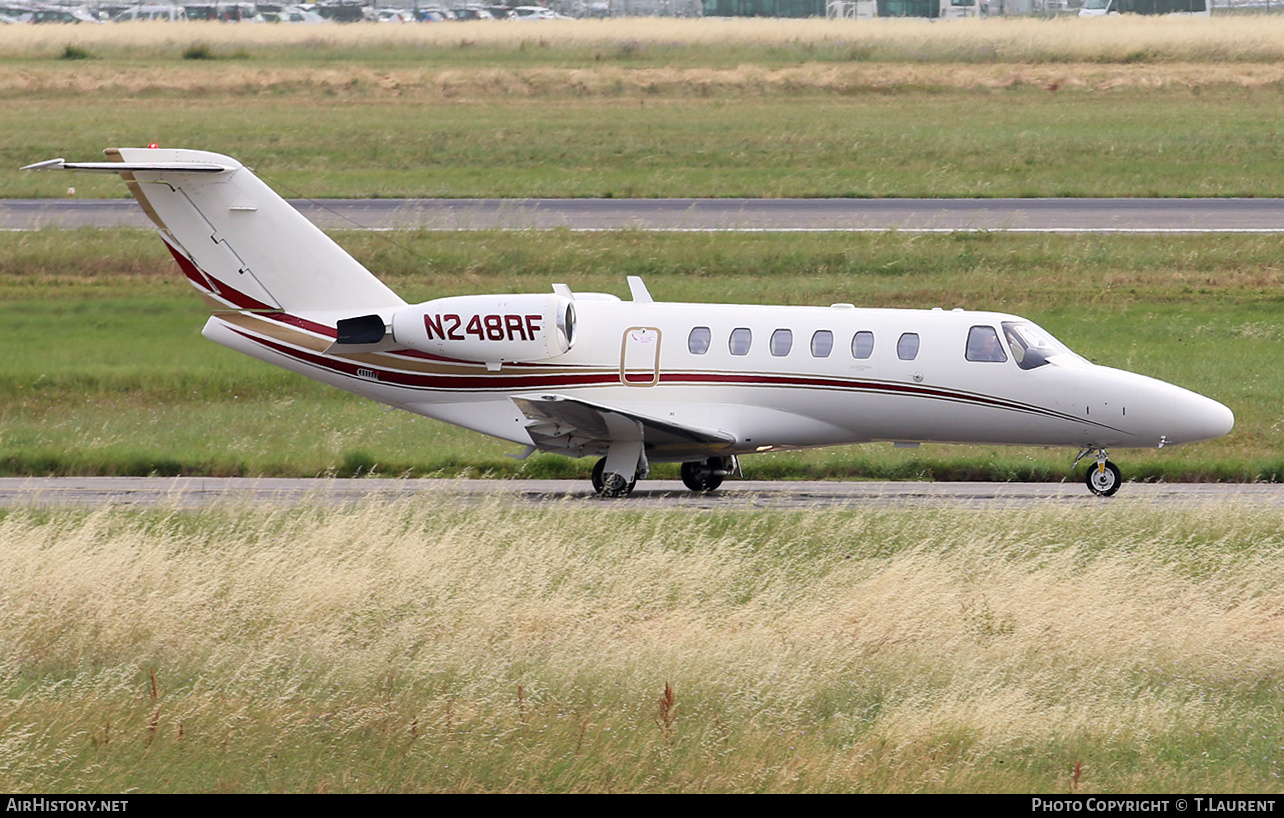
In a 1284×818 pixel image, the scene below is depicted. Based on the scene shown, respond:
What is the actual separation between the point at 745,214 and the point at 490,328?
1069 inches

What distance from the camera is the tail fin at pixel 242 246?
2464cm

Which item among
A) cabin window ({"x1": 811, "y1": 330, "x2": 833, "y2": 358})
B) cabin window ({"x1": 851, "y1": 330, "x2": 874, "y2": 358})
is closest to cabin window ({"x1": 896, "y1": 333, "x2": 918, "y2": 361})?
cabin window ({"x1": 851, "y1": 330, "x2": 874, "y2": 358})

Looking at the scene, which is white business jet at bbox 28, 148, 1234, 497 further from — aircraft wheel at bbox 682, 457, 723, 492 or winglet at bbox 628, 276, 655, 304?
aircraft wheel at bbox 682, 457, 723, 492

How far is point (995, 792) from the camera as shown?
1195 cm

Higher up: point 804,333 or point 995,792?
point 804,333

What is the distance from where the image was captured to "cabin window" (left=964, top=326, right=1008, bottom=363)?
23.4 m

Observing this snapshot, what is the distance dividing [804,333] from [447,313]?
17.4ft

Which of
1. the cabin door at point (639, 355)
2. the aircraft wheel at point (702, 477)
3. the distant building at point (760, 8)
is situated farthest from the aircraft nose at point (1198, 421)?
the distant building at point (760, 8)

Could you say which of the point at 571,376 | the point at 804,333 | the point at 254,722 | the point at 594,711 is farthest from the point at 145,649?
the point at 804,333

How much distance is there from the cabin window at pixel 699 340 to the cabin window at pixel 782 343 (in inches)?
37.5

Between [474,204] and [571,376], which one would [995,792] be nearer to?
[571,376]

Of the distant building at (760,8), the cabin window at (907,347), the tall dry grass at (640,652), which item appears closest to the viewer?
the tall dry grass at (640,652)

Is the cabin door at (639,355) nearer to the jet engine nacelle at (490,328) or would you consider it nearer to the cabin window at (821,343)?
the jet engine nacelle at (490,328)

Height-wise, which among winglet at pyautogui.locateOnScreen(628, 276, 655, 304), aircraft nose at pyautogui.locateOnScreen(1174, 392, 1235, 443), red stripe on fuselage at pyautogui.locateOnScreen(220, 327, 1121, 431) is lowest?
aircraft nose at pyautogui.locateOnScreen(1174, 392, 1235, 443)
